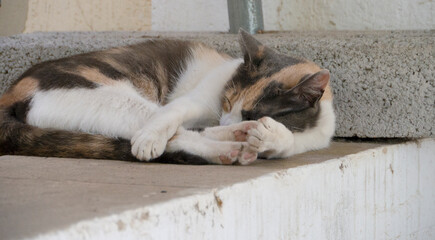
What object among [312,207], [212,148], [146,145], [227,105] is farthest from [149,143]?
[312,207]

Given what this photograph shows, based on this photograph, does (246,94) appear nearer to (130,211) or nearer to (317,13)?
(130,211)

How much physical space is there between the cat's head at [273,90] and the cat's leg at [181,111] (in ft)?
0.25

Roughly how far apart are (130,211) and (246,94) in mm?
1081

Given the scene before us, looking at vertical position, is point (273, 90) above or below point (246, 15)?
below

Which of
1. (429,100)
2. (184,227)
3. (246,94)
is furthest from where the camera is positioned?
(429,100)

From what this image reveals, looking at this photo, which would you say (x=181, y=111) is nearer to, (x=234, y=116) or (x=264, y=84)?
(x=234, y=116)

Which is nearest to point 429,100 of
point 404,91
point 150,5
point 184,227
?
point 404,91

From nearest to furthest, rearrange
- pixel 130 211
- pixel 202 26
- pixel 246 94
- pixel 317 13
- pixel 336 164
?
pixel 130 211 < pixel 336 164 < pixel 246 94 < pixel 317 13 < pixel 202 26

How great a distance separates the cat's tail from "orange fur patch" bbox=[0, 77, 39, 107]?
17cm

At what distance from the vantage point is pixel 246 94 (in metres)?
2.11

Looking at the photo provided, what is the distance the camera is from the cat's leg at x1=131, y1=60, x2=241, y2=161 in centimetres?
182

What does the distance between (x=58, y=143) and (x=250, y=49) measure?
34.2 inches

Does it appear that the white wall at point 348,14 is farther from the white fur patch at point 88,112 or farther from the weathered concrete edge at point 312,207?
the white fur patch at point 88,112

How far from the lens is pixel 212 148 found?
1.85 meters
